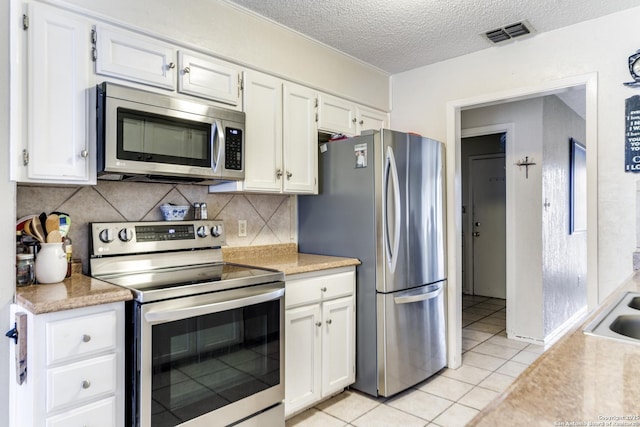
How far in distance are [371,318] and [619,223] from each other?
1593 millimetres

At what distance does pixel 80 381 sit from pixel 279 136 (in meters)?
1.65

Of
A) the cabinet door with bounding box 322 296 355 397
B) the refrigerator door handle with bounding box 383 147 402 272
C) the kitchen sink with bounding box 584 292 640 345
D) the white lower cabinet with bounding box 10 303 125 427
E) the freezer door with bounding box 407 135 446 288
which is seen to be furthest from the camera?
the freezer door with bounding box 407 135 446 288

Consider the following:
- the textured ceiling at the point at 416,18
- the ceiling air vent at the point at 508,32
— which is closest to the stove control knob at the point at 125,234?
the textured ceiling at the point at 416,18

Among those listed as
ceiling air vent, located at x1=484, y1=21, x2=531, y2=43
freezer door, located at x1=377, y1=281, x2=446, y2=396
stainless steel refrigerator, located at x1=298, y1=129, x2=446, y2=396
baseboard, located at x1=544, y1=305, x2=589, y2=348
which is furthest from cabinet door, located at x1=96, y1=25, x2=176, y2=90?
baseboard, located at x1=544, y1=305, x2=589, y2=348

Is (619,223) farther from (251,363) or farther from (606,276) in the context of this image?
(251,363)

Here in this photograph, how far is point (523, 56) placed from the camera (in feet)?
8.97

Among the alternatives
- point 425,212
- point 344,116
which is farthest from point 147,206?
point 425,212

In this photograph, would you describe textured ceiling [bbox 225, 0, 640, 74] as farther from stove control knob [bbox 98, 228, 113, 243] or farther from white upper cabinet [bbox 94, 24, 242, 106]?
stove control knob [bbox 98, 228, 113, 243]

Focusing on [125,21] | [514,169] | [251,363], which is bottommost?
[251,363]

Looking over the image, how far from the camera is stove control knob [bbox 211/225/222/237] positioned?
2328 mm

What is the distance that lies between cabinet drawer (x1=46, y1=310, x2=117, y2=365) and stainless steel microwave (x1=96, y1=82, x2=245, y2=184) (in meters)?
0.63

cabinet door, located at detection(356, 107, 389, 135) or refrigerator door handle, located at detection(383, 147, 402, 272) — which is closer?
refrigerator door handle, located at detection(383, 147, 402, 272)

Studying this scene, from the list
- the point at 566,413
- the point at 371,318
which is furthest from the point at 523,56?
the point at 566,413

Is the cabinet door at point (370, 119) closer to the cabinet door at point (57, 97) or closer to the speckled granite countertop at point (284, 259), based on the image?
the speckled granite countertop at point (284, 259)
